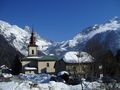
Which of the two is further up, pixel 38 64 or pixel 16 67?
pixel 38 64

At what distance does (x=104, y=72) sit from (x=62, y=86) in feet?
67.6

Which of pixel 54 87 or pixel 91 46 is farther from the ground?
pixel 91 46

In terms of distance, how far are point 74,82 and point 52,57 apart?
66.0 meters

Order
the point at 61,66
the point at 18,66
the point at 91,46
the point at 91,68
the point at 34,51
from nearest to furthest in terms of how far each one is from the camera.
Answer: the point at 91,46, the point at 91,68, the point at 61,66, the point at 18,66, the point at 34,51

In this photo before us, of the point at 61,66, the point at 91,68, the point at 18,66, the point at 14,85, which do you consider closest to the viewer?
the point at 14,85

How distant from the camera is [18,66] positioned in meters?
99.5

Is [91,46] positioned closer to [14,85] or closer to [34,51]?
[14,85]

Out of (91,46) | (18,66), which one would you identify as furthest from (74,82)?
(18,66)

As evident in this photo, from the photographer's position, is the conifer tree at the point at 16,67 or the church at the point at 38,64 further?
the church at the point at 38,64

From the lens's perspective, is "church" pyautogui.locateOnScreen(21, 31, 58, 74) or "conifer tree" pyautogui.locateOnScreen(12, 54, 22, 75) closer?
"conifer tree" pyautogui.locateOnScreen(12, 54, 22, 75)

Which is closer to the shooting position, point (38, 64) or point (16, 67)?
point (16, 67)

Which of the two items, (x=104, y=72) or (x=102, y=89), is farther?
(x=104, y=72)

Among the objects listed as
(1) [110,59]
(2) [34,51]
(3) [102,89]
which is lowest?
(3) [102,89]

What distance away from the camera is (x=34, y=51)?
107m
